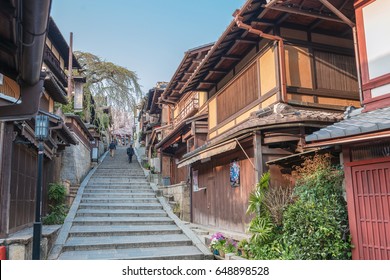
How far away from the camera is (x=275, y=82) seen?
9.16 m

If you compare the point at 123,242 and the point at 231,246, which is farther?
the point at 123,242

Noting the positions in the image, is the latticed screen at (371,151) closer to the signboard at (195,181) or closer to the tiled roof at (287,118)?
the tiled roof at (287,118)

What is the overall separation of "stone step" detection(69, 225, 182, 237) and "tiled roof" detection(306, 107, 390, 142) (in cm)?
704

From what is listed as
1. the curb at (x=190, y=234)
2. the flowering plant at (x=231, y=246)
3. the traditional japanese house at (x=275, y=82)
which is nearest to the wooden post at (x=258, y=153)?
the traditional japanese house at (x=275, y=82)

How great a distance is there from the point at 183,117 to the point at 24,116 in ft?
50.9

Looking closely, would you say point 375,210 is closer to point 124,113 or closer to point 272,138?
point 272,138

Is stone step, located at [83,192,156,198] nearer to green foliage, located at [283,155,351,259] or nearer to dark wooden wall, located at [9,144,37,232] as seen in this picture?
dark wooden wall, located at [9,144,37,232]

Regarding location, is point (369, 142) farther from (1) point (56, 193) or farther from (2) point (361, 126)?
(1) point (56, 193)

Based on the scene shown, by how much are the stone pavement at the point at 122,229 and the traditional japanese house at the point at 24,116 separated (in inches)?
57.2

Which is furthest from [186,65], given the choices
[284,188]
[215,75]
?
[284,188]

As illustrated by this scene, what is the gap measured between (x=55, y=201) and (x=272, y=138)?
9.24 m

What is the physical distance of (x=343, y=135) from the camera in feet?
19.4

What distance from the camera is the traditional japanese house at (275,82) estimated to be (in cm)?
Answer: 839

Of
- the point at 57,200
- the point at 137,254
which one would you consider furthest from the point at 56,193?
the point at 137,254
